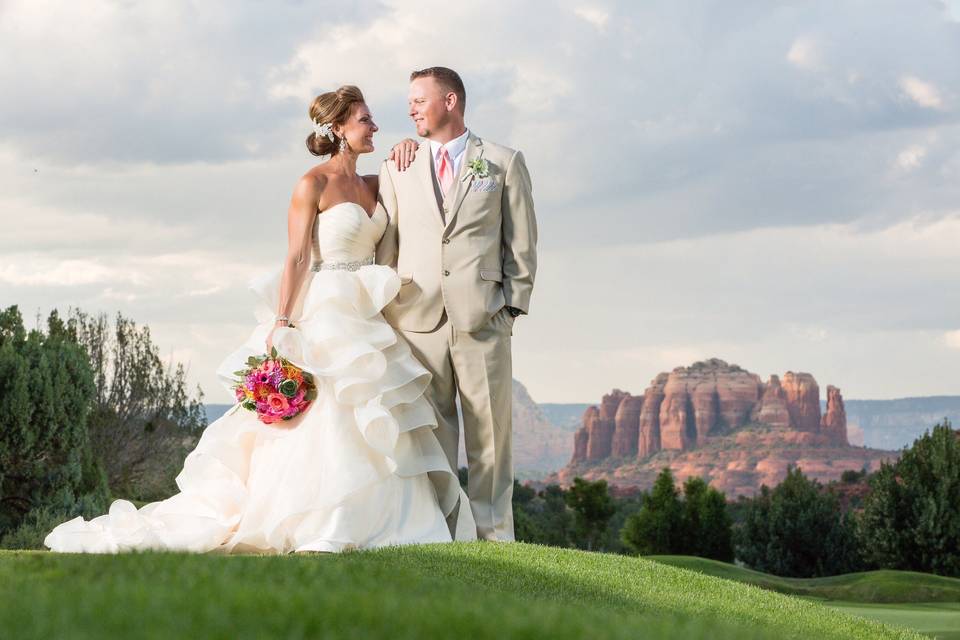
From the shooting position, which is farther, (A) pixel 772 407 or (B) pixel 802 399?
(B) pixel 802 399

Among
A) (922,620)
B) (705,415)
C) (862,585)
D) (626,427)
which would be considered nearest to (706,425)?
(705,415)

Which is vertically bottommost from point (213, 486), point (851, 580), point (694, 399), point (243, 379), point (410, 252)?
point (851, 580)

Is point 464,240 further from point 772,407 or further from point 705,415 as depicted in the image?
point 772,407

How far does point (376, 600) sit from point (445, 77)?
513cm

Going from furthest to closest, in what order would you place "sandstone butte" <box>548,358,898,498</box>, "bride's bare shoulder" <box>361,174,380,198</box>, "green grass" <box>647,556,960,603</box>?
"sandstone butte" <box>548,358,898,498</box> → "green grass" <box>647,556,960,603</box> → "bride's bare shoulder" <box>361,174,380,198</box>

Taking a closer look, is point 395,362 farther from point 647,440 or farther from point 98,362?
point 647,440

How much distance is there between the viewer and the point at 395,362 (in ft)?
26.4

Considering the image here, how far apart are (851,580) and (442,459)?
13.6m

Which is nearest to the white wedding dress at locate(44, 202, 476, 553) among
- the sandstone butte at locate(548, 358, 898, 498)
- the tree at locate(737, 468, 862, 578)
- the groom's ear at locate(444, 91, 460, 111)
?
the groom's ear at locate(444, 91, 460, 111)

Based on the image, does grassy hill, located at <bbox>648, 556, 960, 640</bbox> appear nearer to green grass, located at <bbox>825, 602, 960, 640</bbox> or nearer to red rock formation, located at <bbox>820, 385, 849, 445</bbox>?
green grass, located at <bbox>825, 602, 960, 640</bbox>

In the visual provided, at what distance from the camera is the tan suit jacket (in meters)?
8.09

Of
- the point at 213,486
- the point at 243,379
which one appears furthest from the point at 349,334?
the point at 213,486

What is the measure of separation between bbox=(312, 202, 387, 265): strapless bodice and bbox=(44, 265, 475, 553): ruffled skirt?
0.19 m

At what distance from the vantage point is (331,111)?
838cm
